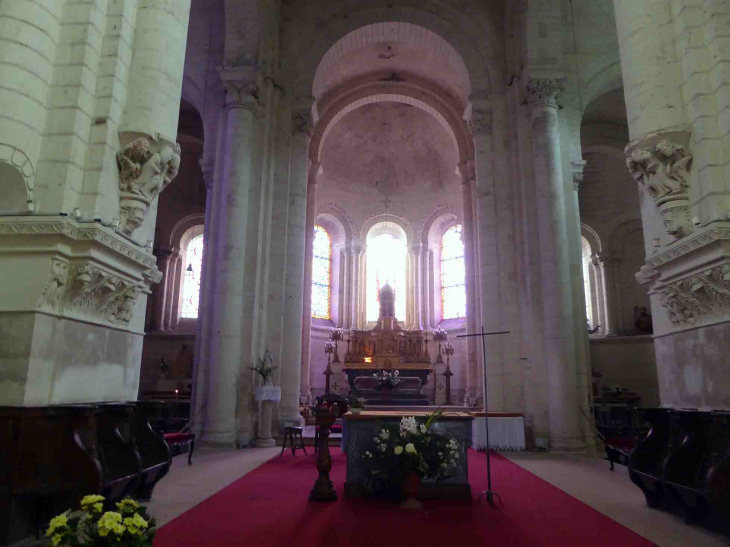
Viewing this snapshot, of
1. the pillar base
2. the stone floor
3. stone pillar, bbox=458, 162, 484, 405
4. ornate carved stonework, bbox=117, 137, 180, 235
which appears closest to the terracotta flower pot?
the stone floor

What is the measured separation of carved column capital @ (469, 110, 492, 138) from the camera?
46.0 ft

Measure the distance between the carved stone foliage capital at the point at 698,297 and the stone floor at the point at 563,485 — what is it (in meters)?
2.01

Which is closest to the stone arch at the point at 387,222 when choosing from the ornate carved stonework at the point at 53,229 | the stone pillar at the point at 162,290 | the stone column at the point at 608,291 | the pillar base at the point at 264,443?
the stone column at the point at 608,291

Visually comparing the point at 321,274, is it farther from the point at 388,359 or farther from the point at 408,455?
the point at 408,455

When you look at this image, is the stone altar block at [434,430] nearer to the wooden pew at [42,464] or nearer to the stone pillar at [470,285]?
the wooden pew at [42,464]

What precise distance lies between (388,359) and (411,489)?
13.9 m

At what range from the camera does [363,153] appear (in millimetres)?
22797

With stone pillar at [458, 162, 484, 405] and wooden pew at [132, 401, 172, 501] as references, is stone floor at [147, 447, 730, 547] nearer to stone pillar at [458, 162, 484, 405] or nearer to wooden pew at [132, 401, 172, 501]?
wooden pew at [132, 401, 172, 501]

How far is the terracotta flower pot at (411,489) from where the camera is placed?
19.3 ft

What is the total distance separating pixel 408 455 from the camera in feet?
19.4

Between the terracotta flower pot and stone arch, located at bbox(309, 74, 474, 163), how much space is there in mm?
14061

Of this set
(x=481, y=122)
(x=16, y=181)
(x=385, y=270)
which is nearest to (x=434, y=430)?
(x=16, y=181)

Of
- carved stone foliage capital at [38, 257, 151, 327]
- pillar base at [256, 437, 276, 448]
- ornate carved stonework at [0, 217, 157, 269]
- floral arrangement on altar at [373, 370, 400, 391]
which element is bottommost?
pillar base at [256, 437, 276, 448]

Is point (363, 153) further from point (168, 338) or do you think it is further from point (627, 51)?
point (627, 51)
